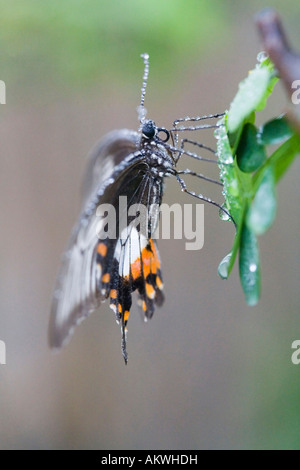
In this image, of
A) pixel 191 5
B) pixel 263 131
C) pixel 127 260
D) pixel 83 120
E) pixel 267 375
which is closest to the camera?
pixel 263 131

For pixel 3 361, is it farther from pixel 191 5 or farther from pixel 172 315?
pixel 191 5

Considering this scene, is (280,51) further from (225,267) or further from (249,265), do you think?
(225,267)

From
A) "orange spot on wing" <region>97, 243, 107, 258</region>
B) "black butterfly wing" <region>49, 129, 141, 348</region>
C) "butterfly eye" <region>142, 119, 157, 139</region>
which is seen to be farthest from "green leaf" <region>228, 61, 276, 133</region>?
"orange spot on wing" <region>97, 243, 107, 258</region>

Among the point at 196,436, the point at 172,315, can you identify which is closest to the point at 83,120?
the point at 172,315

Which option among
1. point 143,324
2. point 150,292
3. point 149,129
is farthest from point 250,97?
point 143,324

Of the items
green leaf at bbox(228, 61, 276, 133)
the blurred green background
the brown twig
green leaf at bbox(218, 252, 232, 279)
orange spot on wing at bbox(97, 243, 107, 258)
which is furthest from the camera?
the blurred green background

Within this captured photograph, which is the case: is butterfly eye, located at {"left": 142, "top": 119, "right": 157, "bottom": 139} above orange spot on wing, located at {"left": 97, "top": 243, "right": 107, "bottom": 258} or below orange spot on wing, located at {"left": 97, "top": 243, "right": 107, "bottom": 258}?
above

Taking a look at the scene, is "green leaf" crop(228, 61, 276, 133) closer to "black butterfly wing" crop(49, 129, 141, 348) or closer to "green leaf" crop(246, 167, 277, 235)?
"green leaf" crop(246, 167, 277, 235)
